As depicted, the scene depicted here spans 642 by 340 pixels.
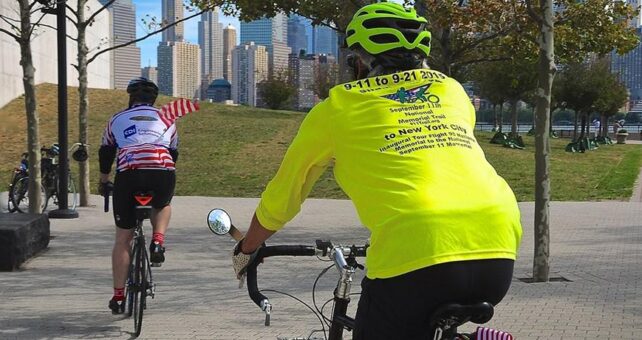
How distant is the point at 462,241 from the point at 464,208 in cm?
10

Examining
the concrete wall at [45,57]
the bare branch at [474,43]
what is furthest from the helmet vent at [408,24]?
the concrete wall at [45,57]

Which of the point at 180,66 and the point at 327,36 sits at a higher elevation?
the point at 180,66

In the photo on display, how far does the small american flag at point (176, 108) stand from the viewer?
20.5 ft

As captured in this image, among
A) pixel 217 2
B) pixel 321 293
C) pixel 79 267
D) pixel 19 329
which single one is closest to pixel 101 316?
pixel 19 329

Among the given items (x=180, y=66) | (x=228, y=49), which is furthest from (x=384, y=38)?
(x=228, y=49)

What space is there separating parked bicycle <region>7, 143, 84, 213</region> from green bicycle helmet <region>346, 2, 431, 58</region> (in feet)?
38.0

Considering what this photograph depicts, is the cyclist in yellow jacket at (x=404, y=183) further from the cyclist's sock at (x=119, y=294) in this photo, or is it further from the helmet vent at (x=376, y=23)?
the cyclist's sock at (x=119, y=294)

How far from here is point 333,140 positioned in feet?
7.89

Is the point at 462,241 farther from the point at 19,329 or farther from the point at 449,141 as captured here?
the point at 19,329

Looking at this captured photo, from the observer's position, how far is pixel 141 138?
5949 millimetres

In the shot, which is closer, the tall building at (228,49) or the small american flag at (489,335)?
the small american flag at (489,335)

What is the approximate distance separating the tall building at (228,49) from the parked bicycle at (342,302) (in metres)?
124

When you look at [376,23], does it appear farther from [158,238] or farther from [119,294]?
[119,294]

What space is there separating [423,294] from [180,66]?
11037 cm
